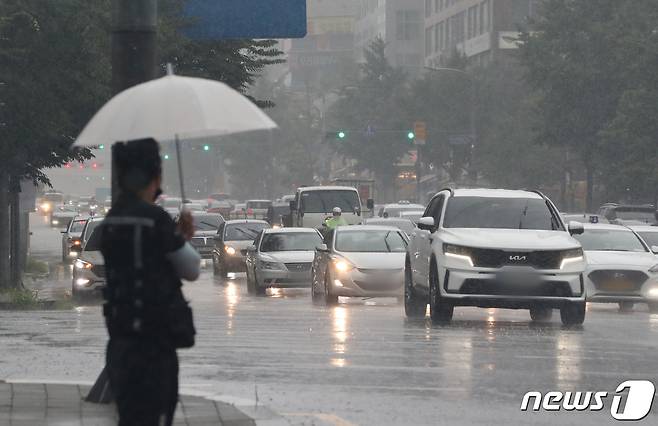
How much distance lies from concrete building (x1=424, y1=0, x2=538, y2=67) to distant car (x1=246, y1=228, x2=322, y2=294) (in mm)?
70717

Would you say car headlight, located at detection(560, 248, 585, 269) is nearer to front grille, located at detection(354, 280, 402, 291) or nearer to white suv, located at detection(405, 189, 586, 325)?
white suv, located at detection(405, 189, 586, 325)

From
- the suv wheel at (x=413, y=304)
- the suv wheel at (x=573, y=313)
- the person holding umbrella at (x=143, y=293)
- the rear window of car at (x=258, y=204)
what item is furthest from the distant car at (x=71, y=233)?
the person holding umbrella at (x=143, y=293)

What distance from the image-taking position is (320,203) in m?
50.1

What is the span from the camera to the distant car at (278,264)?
108ft

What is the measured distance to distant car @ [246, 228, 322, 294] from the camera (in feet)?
108

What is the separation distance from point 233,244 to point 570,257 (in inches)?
902

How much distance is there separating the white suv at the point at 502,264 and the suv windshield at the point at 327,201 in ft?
91.3

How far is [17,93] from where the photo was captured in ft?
100.0

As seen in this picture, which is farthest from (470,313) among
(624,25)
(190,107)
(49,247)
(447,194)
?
(49,247)

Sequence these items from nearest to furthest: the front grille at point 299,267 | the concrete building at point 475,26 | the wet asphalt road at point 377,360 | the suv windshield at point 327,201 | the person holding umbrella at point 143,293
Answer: the person holding umbrella at point 143,293
the wet asphalt road at point 377,360
the front grille at point 299,267
the suv windshield at point 327,201
the concrete building at point 475,26

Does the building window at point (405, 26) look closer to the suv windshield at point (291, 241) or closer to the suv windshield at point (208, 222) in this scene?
the suv windshield at point (208, 222)

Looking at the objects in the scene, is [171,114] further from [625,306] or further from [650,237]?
[650,237]

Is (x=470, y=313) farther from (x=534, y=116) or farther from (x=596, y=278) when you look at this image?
(x=534, y=116)

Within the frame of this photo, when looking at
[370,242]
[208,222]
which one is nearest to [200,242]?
[208,222]
